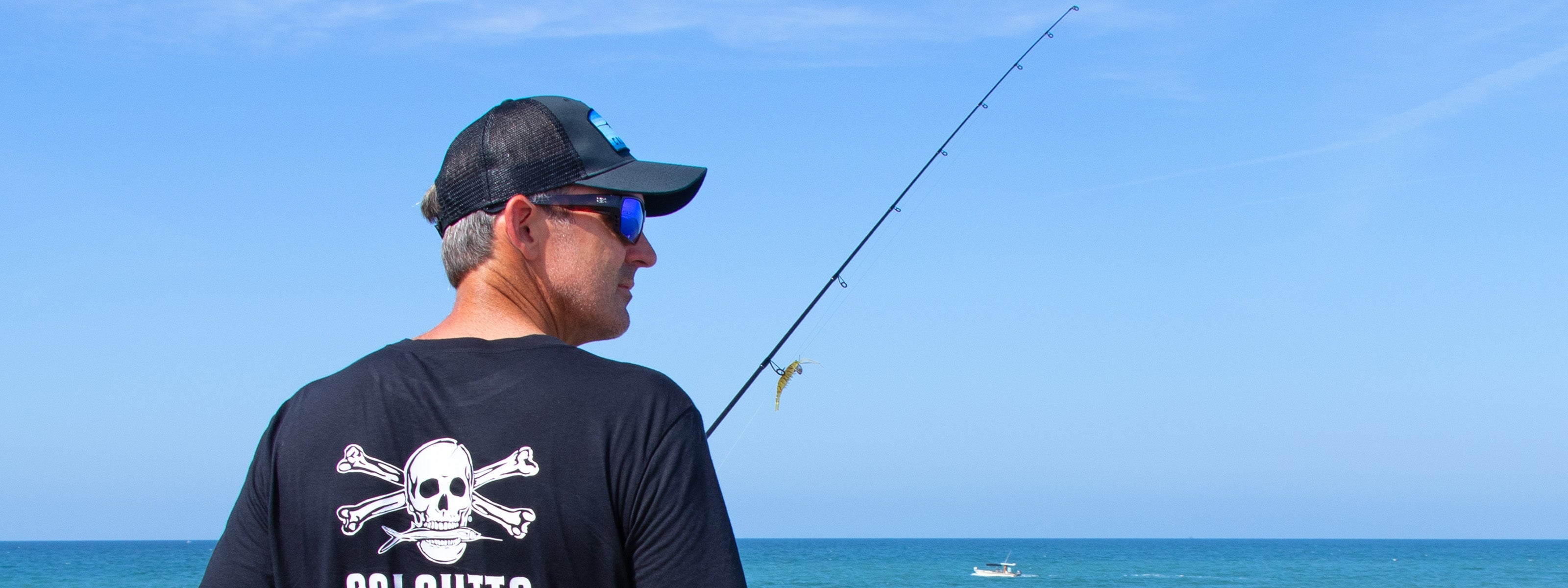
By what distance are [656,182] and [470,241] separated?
220mm

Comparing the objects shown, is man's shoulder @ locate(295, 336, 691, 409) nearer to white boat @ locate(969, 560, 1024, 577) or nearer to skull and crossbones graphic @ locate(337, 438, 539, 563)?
skull and crossbones graphic @ locate(337, 438, 539, 563)

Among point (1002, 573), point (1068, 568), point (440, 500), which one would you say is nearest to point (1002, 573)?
point (1002, 573)

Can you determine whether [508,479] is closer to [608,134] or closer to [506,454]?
[506,454]

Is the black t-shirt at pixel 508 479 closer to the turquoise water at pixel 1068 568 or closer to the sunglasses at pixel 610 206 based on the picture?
the sunglasses at pixel 610 206

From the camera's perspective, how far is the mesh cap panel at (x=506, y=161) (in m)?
1.48

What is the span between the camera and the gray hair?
1473 mm

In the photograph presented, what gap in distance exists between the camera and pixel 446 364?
4.40 feet

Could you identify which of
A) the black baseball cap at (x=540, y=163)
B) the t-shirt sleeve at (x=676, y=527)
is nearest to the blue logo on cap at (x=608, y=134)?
the black baseball cap at (x=540, y=163)

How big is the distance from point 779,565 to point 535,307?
279 ft

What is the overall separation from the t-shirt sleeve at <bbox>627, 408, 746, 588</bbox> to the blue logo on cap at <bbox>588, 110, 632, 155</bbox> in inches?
15.6

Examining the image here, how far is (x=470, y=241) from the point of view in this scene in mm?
1496

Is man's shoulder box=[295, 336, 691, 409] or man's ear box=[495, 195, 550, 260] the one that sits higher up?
man's ear box=[495, 195, 550, 260]

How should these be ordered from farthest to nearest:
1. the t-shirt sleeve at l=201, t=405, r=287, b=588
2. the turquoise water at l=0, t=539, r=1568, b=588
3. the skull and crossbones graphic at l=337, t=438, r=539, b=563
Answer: the turquoise water at l=0, t=539, r=1568, b=588
the t-shirt sleeve at l=201, t=405, r=287, b=588
the skull and crossbones graphic at l=337, t=438, r=539, b=563

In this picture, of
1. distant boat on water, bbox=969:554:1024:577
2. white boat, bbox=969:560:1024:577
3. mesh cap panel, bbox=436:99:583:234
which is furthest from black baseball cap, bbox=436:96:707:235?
white boat, bbox=969:560:1024:577
